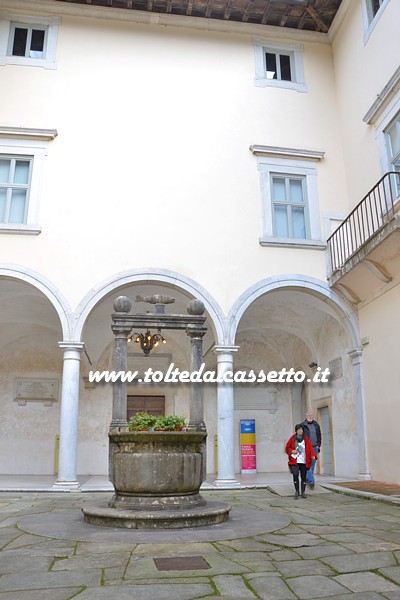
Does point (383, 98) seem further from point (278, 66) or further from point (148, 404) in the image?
point (148, 404)

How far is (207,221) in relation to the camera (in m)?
11.8

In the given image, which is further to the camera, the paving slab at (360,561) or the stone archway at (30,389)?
the stone archway at (30,389)

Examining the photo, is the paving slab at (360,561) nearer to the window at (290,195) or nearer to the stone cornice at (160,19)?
the window at (290,195)

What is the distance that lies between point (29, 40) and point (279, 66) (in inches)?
239

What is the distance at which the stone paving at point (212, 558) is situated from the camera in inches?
134

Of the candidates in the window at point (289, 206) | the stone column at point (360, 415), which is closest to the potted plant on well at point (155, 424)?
the stone column at point (360, 415)

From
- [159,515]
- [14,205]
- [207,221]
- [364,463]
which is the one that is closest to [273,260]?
[207,221]

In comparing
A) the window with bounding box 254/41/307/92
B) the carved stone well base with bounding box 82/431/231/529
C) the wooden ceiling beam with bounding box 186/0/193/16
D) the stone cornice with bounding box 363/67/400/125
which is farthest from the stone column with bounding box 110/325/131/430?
the wooden ceiling beam with bounding box 186/0/193/16

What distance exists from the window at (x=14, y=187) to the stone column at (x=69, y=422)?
3047 mm

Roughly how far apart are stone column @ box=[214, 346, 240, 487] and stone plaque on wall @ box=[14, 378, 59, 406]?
5.67 m

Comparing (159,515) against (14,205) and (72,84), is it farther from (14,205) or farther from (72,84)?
(72,84)

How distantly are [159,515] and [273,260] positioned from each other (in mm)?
7024

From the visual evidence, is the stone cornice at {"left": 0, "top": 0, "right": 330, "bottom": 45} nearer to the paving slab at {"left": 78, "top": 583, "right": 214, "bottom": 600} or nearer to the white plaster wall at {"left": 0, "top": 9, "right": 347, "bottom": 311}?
the white plaster wall at {"left": 0, "top": 9, "right": 347, "bottom": 311}

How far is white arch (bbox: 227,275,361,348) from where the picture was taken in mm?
11312
